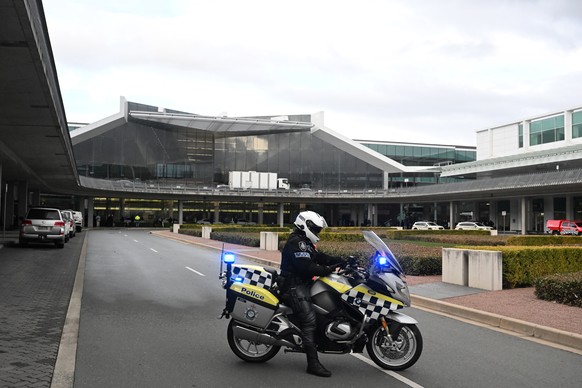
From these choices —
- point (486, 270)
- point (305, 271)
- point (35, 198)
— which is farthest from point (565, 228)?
point (35, 198)

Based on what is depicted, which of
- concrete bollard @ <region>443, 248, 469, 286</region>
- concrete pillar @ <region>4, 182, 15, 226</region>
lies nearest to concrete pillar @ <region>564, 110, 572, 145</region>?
concrete bollard @ <region>443, 248, 469, 286</region>

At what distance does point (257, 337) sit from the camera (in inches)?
235

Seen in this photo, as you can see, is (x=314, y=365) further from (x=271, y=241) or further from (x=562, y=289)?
(x=271, y=241)

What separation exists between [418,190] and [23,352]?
211 feet

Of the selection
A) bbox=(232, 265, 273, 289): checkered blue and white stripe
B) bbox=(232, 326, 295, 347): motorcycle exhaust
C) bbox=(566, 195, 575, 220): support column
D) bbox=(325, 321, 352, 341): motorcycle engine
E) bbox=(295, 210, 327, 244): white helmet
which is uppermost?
bbox=(566, 195, 575, 220): support column

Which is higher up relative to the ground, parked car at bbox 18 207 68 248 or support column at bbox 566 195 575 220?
support column at bbox 566 195 575 220

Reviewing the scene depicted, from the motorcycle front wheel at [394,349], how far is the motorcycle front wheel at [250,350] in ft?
3.79

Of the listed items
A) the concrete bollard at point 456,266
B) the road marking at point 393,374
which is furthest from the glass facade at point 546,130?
the road marking at point 393,374

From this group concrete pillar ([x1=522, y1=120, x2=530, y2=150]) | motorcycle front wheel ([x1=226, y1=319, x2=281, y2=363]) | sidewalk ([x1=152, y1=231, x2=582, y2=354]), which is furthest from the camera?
concrete pillar ([x1=522, y1=120, x2=530, y2=150])

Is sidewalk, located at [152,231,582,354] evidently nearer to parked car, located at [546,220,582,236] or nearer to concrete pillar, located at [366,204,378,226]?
parked car, located at [546,220,582,236]

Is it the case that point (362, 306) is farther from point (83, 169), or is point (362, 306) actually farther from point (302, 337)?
point (83, 169)

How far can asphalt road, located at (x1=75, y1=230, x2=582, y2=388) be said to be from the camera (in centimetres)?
562

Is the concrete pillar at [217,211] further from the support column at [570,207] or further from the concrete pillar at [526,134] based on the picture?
the support column at [570,207]

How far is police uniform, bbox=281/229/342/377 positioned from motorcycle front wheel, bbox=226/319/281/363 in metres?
0.60
